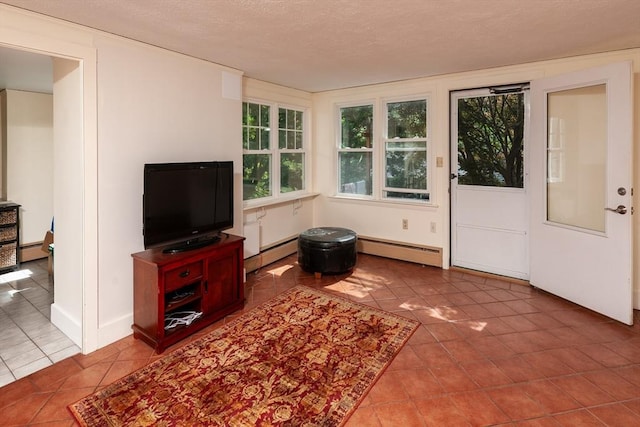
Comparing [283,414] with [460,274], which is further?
[460,274]

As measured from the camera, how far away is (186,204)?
9.77 feet

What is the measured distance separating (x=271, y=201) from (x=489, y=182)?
2.62 meters

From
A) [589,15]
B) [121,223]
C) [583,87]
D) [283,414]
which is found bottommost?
[283,414]

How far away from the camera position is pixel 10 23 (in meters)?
2.17

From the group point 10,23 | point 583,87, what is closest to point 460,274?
point 583,87

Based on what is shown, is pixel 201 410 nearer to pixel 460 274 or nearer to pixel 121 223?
pixel 121 223

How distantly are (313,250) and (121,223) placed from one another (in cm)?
205

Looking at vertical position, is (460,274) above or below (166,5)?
below

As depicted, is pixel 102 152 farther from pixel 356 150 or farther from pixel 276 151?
pixel 356 150

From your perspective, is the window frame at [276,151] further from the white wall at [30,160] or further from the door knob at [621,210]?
the door knob at [621,210]

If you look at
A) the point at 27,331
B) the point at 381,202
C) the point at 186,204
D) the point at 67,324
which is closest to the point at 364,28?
the point at 186,204

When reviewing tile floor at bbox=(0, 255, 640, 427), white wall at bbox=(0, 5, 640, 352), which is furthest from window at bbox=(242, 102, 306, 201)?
tile floor at bbox=(0, 255, 640, 427)

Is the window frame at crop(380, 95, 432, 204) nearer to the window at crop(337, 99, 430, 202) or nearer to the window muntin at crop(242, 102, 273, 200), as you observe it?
the window at crop(337, 99, 430, 202)

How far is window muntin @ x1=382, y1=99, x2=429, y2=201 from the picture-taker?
4.61m
